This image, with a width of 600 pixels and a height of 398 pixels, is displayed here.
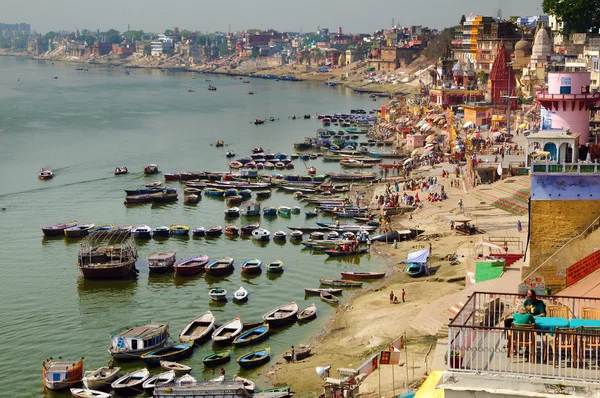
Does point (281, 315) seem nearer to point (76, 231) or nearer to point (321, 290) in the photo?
point (321, 290)

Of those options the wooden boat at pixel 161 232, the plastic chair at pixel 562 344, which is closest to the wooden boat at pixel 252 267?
the wooden boat at pixel 161 232

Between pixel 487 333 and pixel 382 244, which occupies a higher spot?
pixel 487 333

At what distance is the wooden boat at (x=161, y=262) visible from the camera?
1551 inches

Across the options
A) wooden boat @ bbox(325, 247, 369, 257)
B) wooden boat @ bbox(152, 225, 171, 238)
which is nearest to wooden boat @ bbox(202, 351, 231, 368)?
wooden boat @ bbox(325, 247, 369, 257)

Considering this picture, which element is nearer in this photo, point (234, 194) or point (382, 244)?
point (382, 244)

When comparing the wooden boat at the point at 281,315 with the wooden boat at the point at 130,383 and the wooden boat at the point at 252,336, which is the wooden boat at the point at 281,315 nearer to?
the wooden boat at the point at 252,336

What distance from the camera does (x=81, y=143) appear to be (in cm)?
8838

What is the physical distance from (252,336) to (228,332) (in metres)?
0.95

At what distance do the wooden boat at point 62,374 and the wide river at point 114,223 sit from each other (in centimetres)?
33

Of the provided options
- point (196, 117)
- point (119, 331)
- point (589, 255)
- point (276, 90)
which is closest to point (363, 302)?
point (119, 331)

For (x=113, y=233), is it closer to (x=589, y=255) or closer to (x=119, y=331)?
(x=119, y=331)

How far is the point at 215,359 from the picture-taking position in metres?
27.6

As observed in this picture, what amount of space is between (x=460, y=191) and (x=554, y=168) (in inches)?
1217

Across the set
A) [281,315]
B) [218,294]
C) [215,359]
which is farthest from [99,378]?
[218,294]
